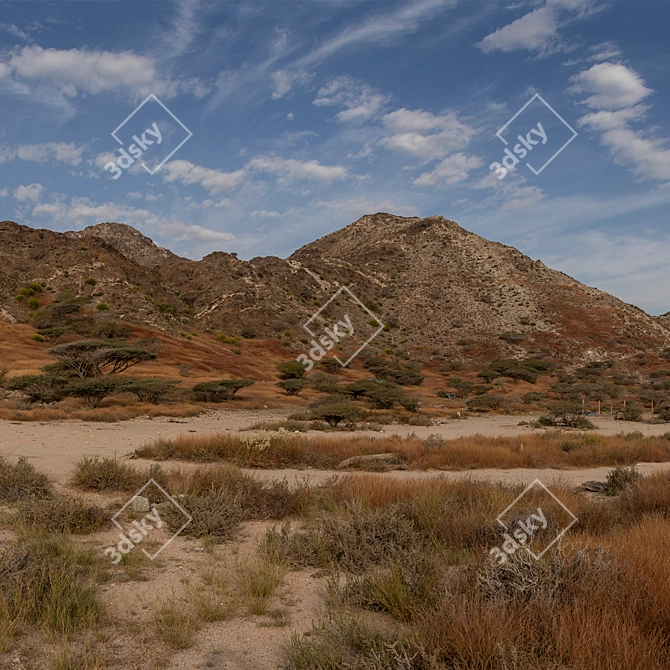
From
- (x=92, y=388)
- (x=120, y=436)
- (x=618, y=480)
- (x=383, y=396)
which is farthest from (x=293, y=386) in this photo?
(x=618, y=480)

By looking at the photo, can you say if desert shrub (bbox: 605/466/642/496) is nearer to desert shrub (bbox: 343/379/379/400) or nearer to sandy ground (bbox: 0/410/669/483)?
sandy ground (bbox: 0/410/669/483)

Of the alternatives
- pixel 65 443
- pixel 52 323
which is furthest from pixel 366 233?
pixel 65 443

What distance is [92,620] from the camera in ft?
Answer: 13.2

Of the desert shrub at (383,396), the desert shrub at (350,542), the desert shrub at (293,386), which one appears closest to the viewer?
the desert shrub at (350,542)

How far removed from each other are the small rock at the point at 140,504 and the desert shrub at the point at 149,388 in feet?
64.4

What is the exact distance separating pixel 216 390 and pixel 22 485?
2357 cm

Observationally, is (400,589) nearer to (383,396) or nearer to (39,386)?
(39,386)

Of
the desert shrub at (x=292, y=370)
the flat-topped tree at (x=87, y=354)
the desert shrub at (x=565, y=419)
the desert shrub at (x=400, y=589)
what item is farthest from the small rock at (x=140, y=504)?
the desert shrub at (x=292, y=370)

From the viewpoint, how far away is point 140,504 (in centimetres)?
744

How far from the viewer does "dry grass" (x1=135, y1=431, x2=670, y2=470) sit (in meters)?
12.0

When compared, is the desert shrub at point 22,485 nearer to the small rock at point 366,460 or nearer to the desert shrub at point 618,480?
the small rock at point 366,460

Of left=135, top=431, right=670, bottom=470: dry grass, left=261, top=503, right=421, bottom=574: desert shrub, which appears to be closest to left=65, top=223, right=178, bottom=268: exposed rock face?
left=135, top=431, right=670, bottom=470: dry grass

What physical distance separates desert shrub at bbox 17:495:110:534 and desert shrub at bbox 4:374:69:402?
2011 cm

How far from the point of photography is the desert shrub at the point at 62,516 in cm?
625
